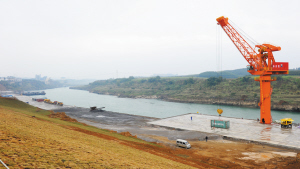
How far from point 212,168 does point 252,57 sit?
1055 inches

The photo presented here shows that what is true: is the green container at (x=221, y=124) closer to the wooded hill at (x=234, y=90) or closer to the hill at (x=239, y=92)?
the hill at (x=239, y=92)

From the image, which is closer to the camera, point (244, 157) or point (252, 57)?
point (244, 157)

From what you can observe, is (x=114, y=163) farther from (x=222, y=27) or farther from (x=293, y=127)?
(x=222, y=27)

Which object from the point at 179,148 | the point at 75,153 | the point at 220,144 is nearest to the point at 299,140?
the point at 220,144

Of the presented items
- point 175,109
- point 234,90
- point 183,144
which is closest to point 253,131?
point 183,144

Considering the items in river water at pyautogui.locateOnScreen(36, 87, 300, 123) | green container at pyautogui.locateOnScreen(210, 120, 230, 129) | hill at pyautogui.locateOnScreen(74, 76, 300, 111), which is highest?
hill at pyautogui.locateOnScreen(74, 76, 300, 111)

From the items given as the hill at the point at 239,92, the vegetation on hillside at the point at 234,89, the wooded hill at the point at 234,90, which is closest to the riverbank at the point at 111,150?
the hill at the point at 239,92

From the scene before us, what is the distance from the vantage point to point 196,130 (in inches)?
1236

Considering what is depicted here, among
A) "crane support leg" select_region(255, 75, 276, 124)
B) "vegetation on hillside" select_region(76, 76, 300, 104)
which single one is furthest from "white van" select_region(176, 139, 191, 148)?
"vegetation on hillside" select_region(76, 76, 300, 104)

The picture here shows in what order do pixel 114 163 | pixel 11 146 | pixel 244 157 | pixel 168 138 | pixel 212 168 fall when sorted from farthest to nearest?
1. pixel 168 138
2. pixel 244 157
3. pixel 212 168
4. pixel 114 163
5. pixel 11 146

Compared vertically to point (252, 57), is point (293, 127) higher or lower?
lower

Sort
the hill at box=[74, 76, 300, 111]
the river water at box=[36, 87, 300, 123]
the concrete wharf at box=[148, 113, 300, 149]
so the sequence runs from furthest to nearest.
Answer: the hill at box=[74, 76, 300, 111], the river water at box=[36, 87, 300, 123], the concrete wharf at box=[148, 113, 300, 149]

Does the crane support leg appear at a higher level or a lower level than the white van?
higher

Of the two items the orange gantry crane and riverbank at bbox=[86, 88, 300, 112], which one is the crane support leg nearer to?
the orange gantry crane
